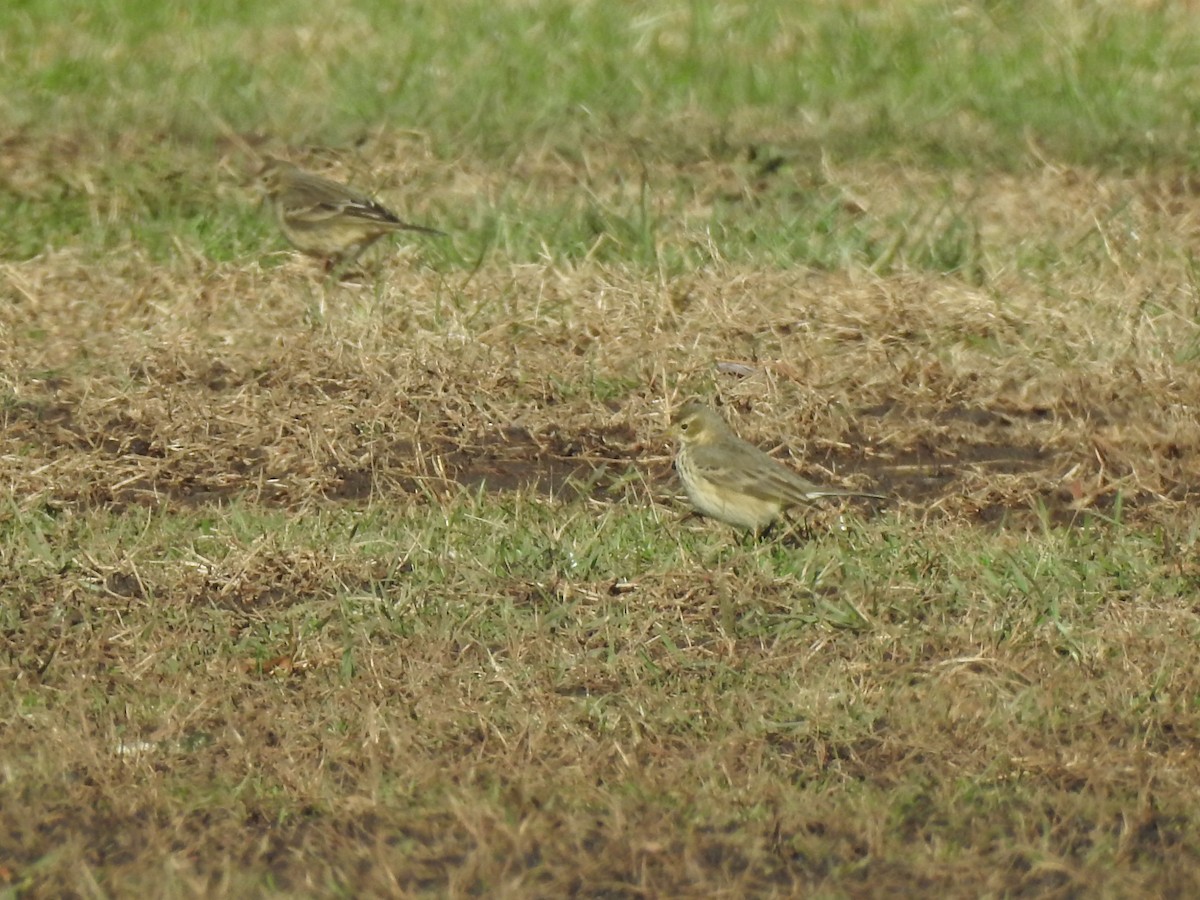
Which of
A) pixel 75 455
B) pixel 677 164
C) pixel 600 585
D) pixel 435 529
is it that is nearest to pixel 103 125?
pixel 677 164

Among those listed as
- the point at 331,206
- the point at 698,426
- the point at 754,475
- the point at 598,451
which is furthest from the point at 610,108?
the point at 754,475

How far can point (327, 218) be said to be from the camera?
946 centimetres

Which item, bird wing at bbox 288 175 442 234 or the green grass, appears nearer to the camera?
bird wing at bbox 288 175 442 234

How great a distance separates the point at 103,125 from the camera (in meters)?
11.0

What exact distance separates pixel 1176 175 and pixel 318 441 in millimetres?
4954

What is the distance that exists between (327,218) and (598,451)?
2.11 metres

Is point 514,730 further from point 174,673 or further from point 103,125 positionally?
point 103,125

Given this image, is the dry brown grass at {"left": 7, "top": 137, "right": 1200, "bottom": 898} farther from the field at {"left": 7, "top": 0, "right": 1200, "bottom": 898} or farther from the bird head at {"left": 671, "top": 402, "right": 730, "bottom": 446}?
the bird head at {"left": 671, "top": 402, "right": 730, "bottom": 446}

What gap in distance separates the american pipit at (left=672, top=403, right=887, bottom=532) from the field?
0.41ft

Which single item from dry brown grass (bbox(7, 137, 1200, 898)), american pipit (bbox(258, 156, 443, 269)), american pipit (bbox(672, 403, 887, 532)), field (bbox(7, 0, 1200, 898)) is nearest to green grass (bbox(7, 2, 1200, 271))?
field (bbox(7, 0, 1200, 898))

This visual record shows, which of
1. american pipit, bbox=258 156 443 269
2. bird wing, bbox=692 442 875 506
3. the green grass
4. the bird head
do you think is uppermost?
bird wing, bbox=692 442 875 506

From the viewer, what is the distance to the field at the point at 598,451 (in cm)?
521

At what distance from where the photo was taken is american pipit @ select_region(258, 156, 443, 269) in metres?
9.52

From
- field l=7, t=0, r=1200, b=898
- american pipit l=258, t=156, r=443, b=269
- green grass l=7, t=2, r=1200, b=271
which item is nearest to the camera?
field l=7, t=0, r=1200, b=898
